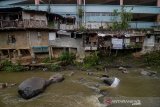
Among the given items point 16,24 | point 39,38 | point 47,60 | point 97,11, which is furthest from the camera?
point 97,11

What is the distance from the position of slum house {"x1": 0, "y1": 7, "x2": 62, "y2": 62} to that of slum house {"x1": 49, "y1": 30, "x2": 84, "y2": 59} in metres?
1.26

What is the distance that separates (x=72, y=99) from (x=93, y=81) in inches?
269

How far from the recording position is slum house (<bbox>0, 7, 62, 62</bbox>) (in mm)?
38188

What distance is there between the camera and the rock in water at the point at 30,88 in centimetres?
2277

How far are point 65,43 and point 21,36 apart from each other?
6.43m

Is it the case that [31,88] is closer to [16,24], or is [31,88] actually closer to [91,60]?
[91,60]

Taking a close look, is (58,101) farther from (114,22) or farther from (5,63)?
(114,22)

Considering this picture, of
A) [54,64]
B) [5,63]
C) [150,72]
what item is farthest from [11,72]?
[150,72]

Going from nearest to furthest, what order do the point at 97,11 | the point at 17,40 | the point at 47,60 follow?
the point at 47,60
the point at 17,40
the point at 97,11

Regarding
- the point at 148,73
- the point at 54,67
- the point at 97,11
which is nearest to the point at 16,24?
the point at 54,67

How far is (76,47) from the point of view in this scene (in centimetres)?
4072

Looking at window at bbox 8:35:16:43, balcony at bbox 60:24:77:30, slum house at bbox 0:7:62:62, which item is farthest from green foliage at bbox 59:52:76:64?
window at bbox 8:35:16:43

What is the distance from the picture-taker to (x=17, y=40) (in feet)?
129

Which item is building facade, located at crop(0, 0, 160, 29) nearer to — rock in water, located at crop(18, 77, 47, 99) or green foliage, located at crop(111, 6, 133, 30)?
green foliage, located at crop(111, 6, 133, 30)
